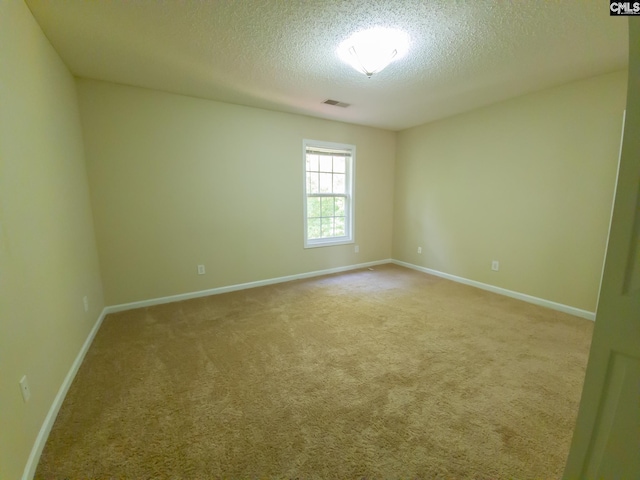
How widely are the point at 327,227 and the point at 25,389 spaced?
3.67 metres

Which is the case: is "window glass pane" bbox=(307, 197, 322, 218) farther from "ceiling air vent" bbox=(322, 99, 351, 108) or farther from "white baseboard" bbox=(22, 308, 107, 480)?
"white baseboard" bbox=(22, 308, 107, 480)

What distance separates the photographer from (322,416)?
158cm

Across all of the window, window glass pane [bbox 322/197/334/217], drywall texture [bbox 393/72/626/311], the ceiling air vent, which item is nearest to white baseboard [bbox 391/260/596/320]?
drywall texture [bbox 393/72/626/311]

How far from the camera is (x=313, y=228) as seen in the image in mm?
4336

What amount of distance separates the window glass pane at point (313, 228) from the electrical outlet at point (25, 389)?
10.9 feet

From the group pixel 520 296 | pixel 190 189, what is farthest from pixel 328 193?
pixel 520 296

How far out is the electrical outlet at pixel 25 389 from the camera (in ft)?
4.15

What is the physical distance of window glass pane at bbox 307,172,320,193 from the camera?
417 centimetres

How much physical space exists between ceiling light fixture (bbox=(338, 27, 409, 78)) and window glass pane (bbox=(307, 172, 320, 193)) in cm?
199

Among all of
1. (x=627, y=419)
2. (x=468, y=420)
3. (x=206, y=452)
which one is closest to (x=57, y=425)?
(x=206, y=452)

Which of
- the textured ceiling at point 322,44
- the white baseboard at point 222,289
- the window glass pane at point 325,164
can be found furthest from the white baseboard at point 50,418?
the window glass pane at point 325,164

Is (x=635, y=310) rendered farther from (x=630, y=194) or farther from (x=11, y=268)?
(x=11, y=268)

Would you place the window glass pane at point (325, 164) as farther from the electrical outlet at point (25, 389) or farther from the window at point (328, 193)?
the electrical outlet at point (25, 389)

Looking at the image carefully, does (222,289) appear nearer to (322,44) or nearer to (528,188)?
(322,44)
